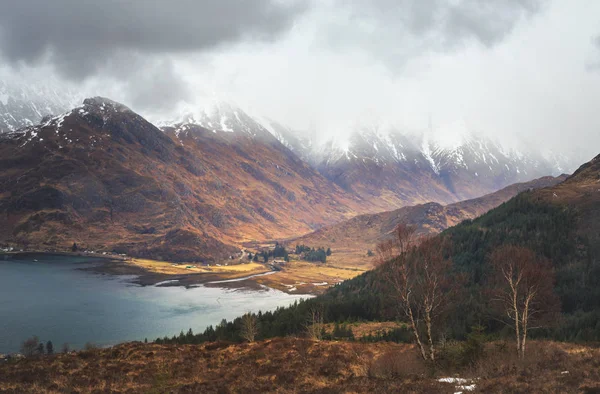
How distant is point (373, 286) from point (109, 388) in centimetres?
13313

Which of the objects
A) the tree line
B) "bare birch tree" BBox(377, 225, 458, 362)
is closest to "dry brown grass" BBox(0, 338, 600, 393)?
"bare birch tree" BBox(377, 225, 458, 362)

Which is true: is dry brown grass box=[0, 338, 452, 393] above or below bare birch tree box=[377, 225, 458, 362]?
below

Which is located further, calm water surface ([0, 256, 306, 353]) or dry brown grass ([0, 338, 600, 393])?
calm water surface ([0, 256, 306, 353])

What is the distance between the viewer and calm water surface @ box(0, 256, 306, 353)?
111812 millimetres

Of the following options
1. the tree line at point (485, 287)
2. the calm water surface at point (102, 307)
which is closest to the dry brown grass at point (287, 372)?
the tree line at point (485, 287)

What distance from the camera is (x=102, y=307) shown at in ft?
467

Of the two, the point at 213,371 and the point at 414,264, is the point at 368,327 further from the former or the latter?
the point at 213,371

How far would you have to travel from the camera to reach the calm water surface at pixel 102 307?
112 m

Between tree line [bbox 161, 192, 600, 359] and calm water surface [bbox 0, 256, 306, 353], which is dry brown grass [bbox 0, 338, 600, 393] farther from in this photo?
calm water surface [bbox 0, 256, 306, 353]

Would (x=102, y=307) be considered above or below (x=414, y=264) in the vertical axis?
below

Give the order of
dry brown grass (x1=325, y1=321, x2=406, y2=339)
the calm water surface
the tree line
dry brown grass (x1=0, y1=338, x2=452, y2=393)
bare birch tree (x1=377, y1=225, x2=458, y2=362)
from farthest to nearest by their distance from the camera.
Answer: the calm water surface, dry brown grass (x1=325, y1=321, x2=406, y2=339), the tree line, bare birch tree (x1=377, y1=225, x2=458, y2=362), dry brown grass (x1=0, y1=338, x2=452, y2=393)

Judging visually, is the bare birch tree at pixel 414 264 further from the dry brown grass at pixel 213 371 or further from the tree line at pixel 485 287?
the dry brown grass at pixel 213 371

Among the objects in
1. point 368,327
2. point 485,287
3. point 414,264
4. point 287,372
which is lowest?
point 368,327

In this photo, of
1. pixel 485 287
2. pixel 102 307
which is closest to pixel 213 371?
pixel 485 287
